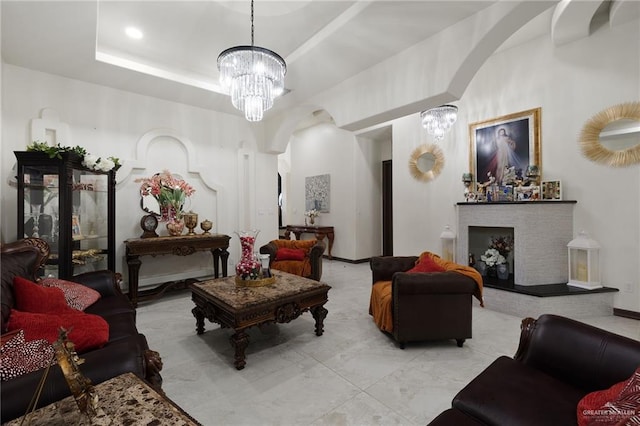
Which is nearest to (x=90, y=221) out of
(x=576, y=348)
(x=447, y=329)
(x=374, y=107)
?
Answer: (x=374, y=107)

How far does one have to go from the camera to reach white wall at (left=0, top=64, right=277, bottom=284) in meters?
3.41

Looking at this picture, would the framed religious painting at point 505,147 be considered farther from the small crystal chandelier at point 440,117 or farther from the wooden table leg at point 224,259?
the wooden table leg at point 224,259

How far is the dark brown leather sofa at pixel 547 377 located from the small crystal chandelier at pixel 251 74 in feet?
8.71

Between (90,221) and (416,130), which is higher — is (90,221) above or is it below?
below

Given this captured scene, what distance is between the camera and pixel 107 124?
404cm

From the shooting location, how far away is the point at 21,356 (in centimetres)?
124

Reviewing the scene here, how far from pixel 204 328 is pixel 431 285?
2.31 metres

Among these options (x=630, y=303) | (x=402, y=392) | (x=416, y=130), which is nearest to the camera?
(x=402, y=392)

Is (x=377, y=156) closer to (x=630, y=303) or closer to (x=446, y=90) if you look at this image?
(x=446, y=90)

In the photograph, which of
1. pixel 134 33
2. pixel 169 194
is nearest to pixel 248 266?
pixel 169 194

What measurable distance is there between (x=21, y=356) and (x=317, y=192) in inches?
250

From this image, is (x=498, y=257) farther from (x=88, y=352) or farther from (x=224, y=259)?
(x=88, y=352)

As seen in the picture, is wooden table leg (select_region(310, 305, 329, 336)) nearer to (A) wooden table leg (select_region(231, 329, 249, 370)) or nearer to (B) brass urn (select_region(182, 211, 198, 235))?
(A) wooden table leg (select_region(231, 329, 249, 370))

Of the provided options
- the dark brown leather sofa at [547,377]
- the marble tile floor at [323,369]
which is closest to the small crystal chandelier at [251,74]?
the marble tile floor at [323,369]
